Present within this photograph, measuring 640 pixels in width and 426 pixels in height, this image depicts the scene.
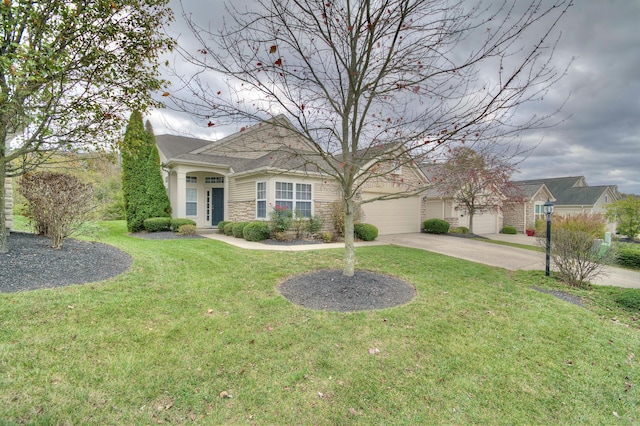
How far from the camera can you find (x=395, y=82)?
4.96 metres

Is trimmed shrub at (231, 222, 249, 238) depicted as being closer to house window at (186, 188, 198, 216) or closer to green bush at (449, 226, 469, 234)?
house window at (186, 188, 198, 216)

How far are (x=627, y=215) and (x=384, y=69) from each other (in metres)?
20.0

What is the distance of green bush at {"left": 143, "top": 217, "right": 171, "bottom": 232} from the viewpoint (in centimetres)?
1239

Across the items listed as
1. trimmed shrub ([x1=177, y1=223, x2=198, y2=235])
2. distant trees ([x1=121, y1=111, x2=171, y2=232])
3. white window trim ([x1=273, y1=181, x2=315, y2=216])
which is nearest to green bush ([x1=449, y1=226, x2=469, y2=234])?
white window trim ([x1=273, y1=181, x2=315, y2=216])

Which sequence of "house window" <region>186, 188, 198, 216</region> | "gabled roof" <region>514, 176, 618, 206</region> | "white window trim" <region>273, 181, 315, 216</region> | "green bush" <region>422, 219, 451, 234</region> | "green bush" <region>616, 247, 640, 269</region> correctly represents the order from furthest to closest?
"gabled roof" <region>514, 176, 618, 206</region> < "green bush" <region>422, 219, 451, 234</region> < "house window" <region>186, 188, 198, 216</region> < "white window trim" <region>273, 181, 315, 216</region> < "green bush" <region>616, 247, 640, 269</region>

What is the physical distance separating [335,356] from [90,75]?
20.6ft

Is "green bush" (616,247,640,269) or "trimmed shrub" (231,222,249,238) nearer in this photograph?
"green bush" (616,247,640,269)

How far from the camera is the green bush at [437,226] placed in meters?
16.8

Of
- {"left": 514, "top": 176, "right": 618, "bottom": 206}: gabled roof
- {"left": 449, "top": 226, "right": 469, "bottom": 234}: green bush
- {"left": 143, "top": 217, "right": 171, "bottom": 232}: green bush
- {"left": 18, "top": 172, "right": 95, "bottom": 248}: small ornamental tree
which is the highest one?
{"left": 514, "top": 176, "right": 618, "bottom": 206}: gabled roof

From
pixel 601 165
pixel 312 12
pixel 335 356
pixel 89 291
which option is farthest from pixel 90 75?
pixel 601 165

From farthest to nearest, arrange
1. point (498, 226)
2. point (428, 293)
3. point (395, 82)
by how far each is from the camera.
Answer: point (498, 226)
point (428, 293)
point (395, 82)

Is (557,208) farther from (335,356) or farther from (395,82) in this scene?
(335,356)

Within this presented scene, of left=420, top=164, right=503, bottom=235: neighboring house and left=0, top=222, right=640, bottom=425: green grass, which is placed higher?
left=420, top=164, right=503, bottom=235: neighboring house

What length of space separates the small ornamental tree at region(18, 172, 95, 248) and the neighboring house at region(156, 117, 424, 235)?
17.4 feet
